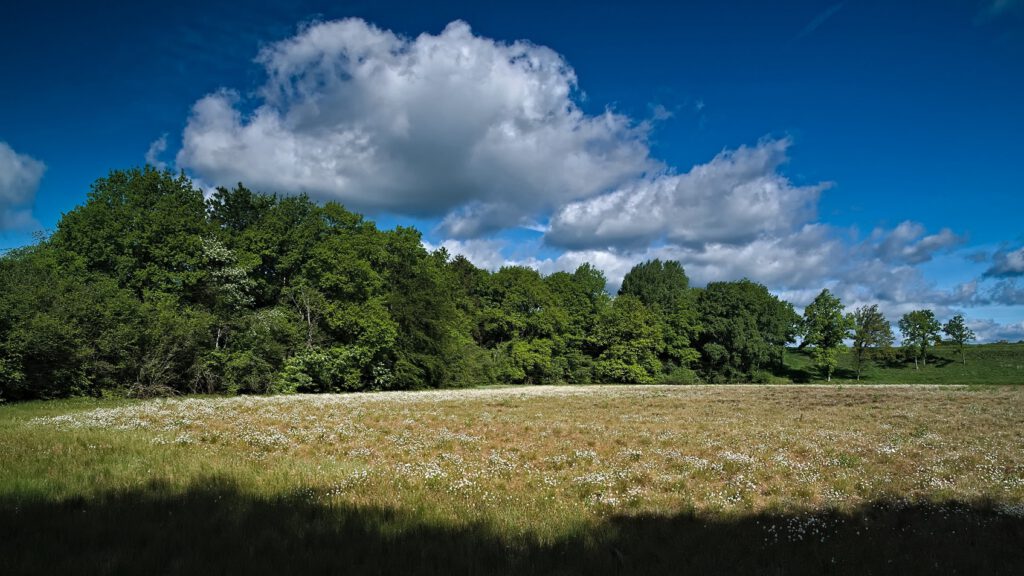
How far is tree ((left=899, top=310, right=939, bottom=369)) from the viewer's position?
314 feet

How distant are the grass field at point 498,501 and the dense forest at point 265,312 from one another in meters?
17.9

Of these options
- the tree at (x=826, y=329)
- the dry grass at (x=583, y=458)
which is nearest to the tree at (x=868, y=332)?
the tree at (x=826, y=329)

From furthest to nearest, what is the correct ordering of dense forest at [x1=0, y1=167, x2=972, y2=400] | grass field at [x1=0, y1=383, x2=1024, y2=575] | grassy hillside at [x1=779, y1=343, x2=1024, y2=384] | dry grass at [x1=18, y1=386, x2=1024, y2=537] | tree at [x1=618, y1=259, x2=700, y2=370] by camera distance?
1. tree at [x1=618, y1=259, x2=700, y2=370]
2. grassy hillside at [x1=779, y1=343, x2=1024, y2=384]
3. dense forest at [x1=0, y1=167, x2=972, y2=400]
4. dry grass at [x1=18, y1=386, x2=1024, y2=537]
5. grass field at [x1=0, y1=383, x2=1024, y2=575]

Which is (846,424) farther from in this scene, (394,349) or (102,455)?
(394,349)

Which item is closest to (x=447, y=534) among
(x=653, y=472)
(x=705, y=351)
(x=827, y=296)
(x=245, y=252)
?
(x=653, y=472)

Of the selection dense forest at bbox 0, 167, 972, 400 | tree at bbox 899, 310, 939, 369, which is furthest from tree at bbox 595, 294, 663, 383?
tree at bbox 899, 310, 939, 369

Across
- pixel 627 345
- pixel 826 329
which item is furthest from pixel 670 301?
pixel 826 329

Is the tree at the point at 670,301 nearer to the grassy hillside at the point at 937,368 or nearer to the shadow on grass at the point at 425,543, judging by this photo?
the grassy hillside at the point at 937,368

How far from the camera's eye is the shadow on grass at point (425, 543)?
19.5 ft

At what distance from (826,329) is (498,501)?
9750 centimetres

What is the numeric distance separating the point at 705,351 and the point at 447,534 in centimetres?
8782

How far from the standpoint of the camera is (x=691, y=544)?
7195 millimetres

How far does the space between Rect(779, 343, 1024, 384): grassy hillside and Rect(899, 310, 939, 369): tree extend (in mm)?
3207

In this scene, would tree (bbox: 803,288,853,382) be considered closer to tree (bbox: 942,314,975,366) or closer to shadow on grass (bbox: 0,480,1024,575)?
tree (bbox: 942,314,975,366)
